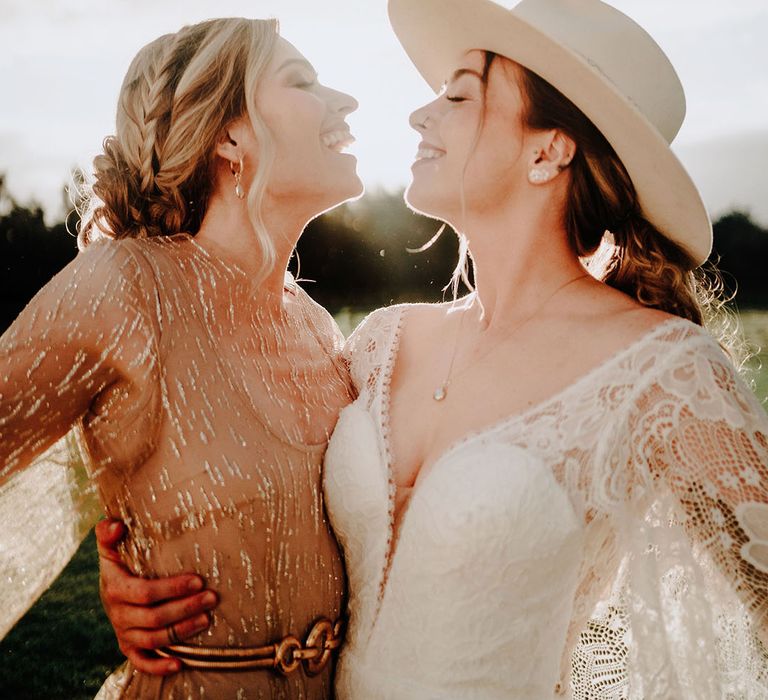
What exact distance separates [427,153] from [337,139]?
311mm

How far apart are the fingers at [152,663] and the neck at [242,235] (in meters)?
1.06

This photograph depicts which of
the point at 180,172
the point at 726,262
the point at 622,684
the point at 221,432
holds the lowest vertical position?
the point at 726,262

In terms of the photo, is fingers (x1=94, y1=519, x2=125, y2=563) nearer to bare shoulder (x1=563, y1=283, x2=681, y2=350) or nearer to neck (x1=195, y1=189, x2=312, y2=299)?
neck (x1=195, y1=189, x2=312, y2=299)

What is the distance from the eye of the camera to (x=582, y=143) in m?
2.33

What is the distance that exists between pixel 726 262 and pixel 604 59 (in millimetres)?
11258

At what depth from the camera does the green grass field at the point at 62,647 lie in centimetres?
430

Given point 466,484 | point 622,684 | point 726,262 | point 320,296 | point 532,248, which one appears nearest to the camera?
point 466,484

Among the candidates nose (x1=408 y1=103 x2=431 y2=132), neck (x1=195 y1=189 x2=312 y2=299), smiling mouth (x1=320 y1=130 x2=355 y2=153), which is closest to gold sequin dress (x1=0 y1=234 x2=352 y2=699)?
neck (x1=195 y1=189 x2=312 y2=299)

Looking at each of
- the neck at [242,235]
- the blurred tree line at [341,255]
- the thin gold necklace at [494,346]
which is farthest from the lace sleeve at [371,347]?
the blurred tree line at [341,255]

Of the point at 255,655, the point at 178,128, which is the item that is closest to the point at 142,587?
the point at 255,655

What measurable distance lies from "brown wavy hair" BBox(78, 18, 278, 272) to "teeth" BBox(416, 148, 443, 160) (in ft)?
1.63

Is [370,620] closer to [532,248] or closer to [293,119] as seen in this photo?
[532,248]

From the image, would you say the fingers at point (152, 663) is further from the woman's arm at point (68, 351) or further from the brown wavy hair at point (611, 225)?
the brown wavy hair at point (611, 225)

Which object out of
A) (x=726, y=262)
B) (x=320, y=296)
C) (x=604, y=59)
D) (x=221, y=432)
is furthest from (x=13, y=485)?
(x=726, y=262)
